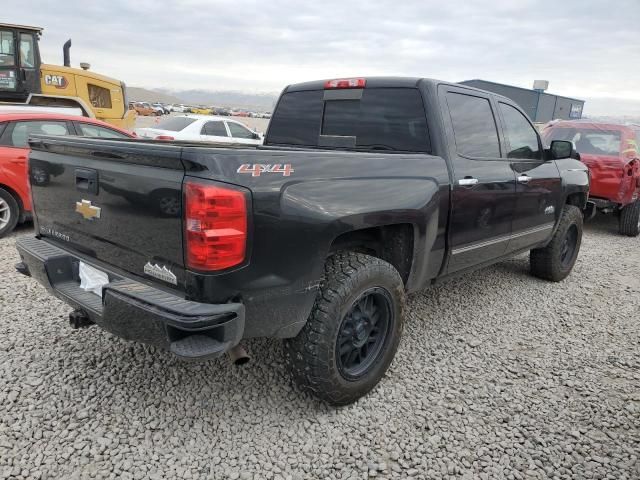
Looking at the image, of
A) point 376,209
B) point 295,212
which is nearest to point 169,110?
Result: point 376,209

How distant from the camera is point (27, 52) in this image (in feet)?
33.0

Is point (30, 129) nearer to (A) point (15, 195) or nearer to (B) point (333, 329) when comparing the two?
(A) point (15, 195)

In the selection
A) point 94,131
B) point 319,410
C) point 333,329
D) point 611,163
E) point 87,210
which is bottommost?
point 319,410

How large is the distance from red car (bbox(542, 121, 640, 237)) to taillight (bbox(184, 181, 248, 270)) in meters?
7.01

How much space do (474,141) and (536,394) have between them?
1819 millimetres

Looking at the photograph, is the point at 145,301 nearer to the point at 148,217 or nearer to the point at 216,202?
the point at 148,217

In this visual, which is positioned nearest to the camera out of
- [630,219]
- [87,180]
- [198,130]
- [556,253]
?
[87,180]

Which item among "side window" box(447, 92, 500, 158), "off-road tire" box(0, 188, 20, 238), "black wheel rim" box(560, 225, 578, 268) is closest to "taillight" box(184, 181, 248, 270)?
"side window" box(447, 92, 500, 158)

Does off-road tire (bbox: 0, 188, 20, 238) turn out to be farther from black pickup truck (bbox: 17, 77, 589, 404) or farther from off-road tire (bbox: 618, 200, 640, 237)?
off-road tire (bbox: 618, 200, 640, 237)

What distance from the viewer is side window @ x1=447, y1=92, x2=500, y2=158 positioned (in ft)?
11.0

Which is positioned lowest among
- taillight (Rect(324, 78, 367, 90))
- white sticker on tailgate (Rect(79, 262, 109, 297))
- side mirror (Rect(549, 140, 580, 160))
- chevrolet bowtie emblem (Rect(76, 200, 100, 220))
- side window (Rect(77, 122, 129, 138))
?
white sticker on tailgate (Rect(79, 262, 109, 297))

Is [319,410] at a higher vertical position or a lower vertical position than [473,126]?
lower

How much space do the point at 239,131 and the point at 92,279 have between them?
10.6m

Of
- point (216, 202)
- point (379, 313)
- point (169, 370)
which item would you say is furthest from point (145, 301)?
point (379, 313)
